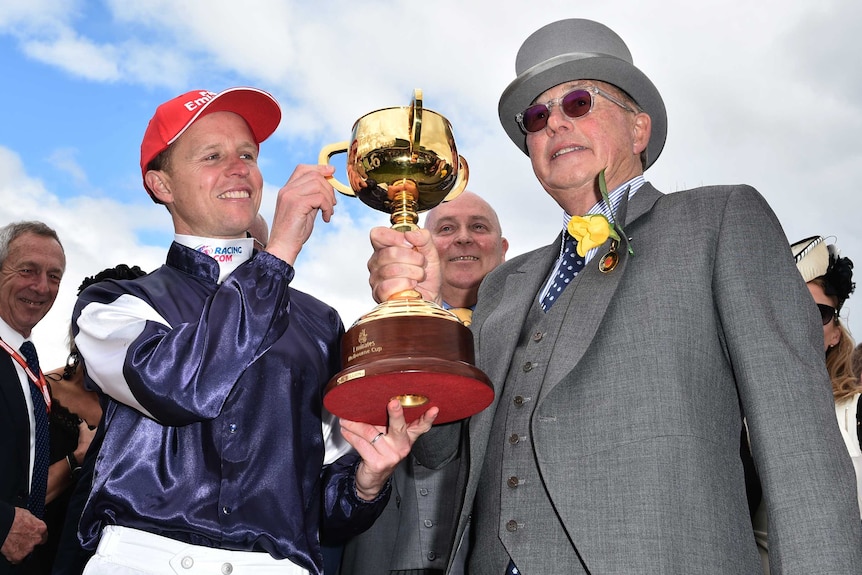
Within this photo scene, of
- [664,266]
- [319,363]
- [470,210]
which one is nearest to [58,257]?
[470,210]

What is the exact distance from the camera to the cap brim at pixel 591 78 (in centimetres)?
287

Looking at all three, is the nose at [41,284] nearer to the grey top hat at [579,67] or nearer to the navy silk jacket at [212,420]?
the navy silk jacket at [212,420]

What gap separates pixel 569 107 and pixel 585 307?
0.80 metres

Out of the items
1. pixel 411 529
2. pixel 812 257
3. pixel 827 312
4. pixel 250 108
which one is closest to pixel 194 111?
pixel 250 108

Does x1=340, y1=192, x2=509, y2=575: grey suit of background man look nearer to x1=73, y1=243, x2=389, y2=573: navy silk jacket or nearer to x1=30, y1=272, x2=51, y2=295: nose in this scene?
x1=73, y1=243, x2=389, y2=573: navy silk jacket

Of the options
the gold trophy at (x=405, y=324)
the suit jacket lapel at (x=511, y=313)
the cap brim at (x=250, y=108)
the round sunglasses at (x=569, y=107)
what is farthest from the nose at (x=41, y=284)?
the round sunglasses at (x=569, y=107)

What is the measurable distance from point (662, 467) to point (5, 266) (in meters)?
4.65

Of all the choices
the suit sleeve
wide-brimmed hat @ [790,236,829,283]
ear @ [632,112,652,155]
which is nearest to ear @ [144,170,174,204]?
ear @ [632,112,652,155]

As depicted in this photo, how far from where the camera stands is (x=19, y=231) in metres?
5.57

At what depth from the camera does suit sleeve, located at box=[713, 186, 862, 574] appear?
6.26 feet

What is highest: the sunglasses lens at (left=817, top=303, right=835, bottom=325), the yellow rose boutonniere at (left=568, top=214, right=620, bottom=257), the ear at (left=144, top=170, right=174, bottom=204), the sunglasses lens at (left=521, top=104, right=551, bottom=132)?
the sunglasses lens at (left=817, top=303, right=835, bottom=325)

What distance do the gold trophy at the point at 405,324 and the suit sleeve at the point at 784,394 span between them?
667mm

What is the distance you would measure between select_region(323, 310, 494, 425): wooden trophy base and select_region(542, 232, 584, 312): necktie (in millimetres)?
498

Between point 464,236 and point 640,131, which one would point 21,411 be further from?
point 640,131
